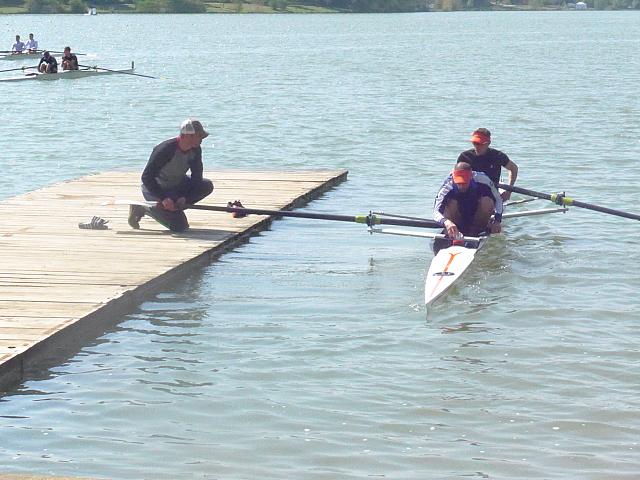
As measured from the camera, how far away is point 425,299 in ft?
39.0

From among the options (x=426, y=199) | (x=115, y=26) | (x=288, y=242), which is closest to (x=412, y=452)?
(x=288, y=242)

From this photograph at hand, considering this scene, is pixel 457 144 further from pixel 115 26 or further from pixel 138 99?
pixel 115 26

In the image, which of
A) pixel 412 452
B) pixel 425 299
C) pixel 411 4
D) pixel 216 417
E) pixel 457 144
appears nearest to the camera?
pixel 412 452

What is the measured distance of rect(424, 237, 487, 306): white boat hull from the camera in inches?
469

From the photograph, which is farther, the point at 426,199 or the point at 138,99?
the point at 138,99

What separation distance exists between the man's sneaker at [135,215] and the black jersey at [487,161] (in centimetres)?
377

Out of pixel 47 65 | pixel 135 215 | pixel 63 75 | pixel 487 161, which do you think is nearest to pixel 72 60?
pixel 63 75

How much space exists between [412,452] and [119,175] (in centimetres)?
1176

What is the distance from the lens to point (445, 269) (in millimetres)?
12367

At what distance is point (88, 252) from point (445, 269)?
3.65 meters

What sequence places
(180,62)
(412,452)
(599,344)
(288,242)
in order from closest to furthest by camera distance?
(412,452) < (599,344) < (288,242) < (180,62)

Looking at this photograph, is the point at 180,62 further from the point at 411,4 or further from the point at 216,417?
the point at 411,4

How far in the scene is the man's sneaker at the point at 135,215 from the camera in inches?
558

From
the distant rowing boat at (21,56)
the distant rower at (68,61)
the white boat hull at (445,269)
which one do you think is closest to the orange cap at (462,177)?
the white boat hull at (445,269)
